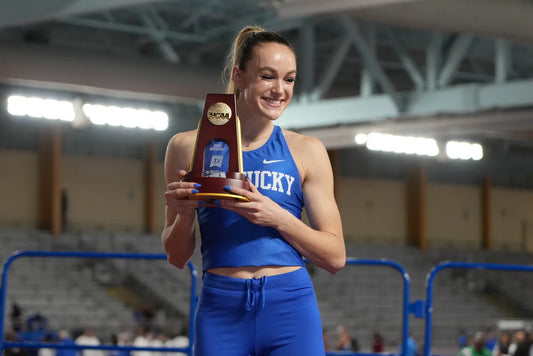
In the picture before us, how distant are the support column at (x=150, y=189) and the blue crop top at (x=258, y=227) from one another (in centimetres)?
2778

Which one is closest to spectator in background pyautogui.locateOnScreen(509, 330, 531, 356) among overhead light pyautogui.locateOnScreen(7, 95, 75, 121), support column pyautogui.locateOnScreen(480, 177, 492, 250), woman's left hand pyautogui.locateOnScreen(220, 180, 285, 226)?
overhead light pyautogui.locateOnScreen(7, 95, 75, 121)

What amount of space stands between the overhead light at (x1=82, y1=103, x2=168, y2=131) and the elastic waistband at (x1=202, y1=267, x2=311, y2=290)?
→ 659 inches

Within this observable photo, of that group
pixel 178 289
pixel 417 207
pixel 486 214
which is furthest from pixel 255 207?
pixel 486 214

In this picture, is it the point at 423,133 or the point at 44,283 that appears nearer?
the point at 423,133

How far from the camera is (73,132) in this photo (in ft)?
94.9

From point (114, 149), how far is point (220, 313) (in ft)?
92.4

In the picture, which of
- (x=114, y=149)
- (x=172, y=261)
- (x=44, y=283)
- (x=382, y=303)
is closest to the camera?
(x=172, y=261)

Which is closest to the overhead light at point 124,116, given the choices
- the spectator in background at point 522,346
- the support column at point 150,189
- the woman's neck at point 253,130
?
the spectator in background at point 522,346

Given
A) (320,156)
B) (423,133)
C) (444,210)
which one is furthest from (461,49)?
(444,210)

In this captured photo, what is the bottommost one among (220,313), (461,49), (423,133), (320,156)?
(220,313)

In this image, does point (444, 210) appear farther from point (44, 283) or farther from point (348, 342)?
point (348, 342)

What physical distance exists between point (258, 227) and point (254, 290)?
0.19 m

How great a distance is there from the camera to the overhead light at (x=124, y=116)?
19158mm

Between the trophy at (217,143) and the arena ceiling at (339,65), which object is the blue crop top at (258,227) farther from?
the arena ceiling at (339,65)
